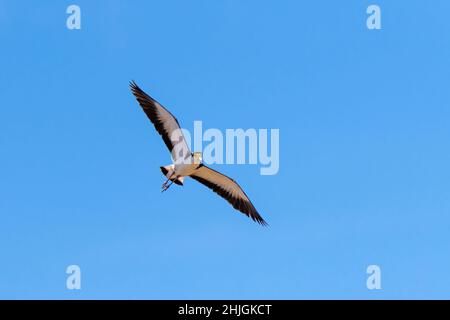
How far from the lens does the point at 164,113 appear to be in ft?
91.4

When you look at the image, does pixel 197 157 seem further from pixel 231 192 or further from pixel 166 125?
pixel 231 192

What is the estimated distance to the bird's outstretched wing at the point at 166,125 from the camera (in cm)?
2792

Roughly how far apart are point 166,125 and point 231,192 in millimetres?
4014

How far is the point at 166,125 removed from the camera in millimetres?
28188

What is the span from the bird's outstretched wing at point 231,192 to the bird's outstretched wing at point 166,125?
1.91 meters

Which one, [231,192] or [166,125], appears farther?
[231,192]

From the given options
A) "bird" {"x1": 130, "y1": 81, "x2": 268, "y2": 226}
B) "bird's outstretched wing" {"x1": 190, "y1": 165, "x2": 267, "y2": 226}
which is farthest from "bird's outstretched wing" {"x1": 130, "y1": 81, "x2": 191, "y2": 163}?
"bird's outstretched wing" {"x1": 190, "y1": 165, "x2": 267, "y2": 226}

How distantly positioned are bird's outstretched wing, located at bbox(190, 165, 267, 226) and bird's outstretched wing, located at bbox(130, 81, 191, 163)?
1.91m

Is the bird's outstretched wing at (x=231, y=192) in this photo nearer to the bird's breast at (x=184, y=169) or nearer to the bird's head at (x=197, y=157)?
the bird's breast at (x=184, y=169)

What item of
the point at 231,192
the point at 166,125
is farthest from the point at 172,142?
the point at 231,192
